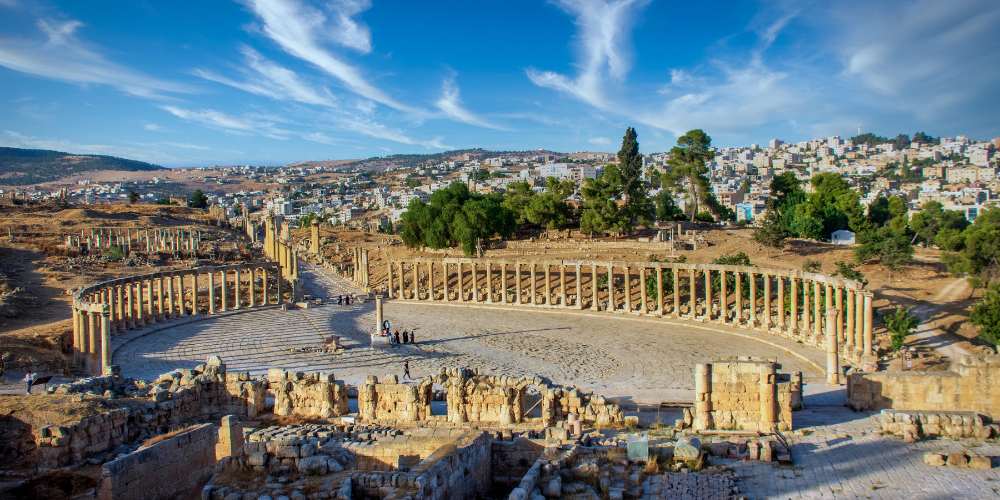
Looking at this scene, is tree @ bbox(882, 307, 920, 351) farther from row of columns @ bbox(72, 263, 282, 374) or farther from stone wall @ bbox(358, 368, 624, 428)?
Answer: row of columns @ bbox(72, 263, 282, 374)

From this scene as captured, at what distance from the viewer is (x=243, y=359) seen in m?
30.1

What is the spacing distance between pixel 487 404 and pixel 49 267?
47444mm

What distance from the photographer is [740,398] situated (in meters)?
17.7

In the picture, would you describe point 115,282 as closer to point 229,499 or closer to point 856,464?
point 229,499

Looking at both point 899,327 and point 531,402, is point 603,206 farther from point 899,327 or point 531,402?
point 531,402

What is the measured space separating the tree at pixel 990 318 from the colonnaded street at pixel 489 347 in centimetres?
651

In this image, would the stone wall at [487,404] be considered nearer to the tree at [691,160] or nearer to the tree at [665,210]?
the tree at [691,160]

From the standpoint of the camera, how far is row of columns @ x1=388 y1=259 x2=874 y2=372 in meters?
30.6

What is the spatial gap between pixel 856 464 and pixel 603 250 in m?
41.9

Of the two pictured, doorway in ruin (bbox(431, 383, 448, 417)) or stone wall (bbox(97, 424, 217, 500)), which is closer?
stone wall (bbox(97, 424, 217, 500))

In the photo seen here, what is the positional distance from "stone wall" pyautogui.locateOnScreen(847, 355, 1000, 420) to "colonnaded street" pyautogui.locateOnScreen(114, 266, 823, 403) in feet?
19.8

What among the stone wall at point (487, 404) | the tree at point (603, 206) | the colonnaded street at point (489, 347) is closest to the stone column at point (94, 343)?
the colonnaded street at point (489, 347)

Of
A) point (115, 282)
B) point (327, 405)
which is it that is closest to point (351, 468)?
point (327, 405)

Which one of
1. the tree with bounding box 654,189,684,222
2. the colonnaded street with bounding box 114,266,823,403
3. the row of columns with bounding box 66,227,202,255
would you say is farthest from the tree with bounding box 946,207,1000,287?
the row of columns with bounding box 66,227,202,255
